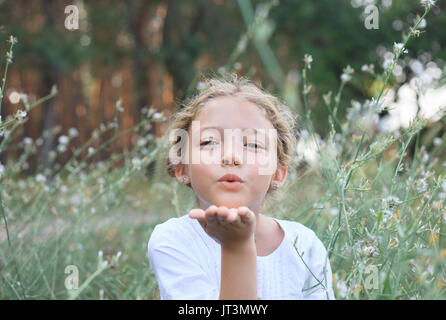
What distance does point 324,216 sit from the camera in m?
1.51

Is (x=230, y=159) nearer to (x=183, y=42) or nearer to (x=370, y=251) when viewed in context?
(x=370, y=251)

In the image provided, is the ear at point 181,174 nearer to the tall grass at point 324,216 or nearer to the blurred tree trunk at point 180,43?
the tall grass at point 324,216

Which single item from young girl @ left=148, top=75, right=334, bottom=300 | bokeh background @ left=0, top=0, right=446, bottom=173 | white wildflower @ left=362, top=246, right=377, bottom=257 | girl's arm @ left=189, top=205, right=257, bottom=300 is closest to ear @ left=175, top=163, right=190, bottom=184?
young girl @ left=148, top=75, right=334, bottom=300

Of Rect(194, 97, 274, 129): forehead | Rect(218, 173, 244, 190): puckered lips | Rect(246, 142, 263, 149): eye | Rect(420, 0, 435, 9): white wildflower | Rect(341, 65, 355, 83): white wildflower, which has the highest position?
Rect(341, 65, 355, 83): white wildflower

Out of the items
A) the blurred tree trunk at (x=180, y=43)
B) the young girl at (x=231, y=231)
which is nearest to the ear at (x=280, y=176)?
the young girl at (x=231, y=231)

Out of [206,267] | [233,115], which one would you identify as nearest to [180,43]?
[233,115]

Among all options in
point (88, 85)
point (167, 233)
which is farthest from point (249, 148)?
point (88, 85)

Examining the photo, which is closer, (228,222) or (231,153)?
(228,222)

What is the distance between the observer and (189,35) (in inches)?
471

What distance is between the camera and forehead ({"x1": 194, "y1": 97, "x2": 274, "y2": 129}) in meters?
1.28

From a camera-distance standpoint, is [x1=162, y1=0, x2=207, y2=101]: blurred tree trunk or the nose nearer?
the nose

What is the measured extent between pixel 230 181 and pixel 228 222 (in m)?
0.20

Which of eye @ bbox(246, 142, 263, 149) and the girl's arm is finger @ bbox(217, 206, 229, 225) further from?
eye @ bbox(246, 142, 263, 149)
